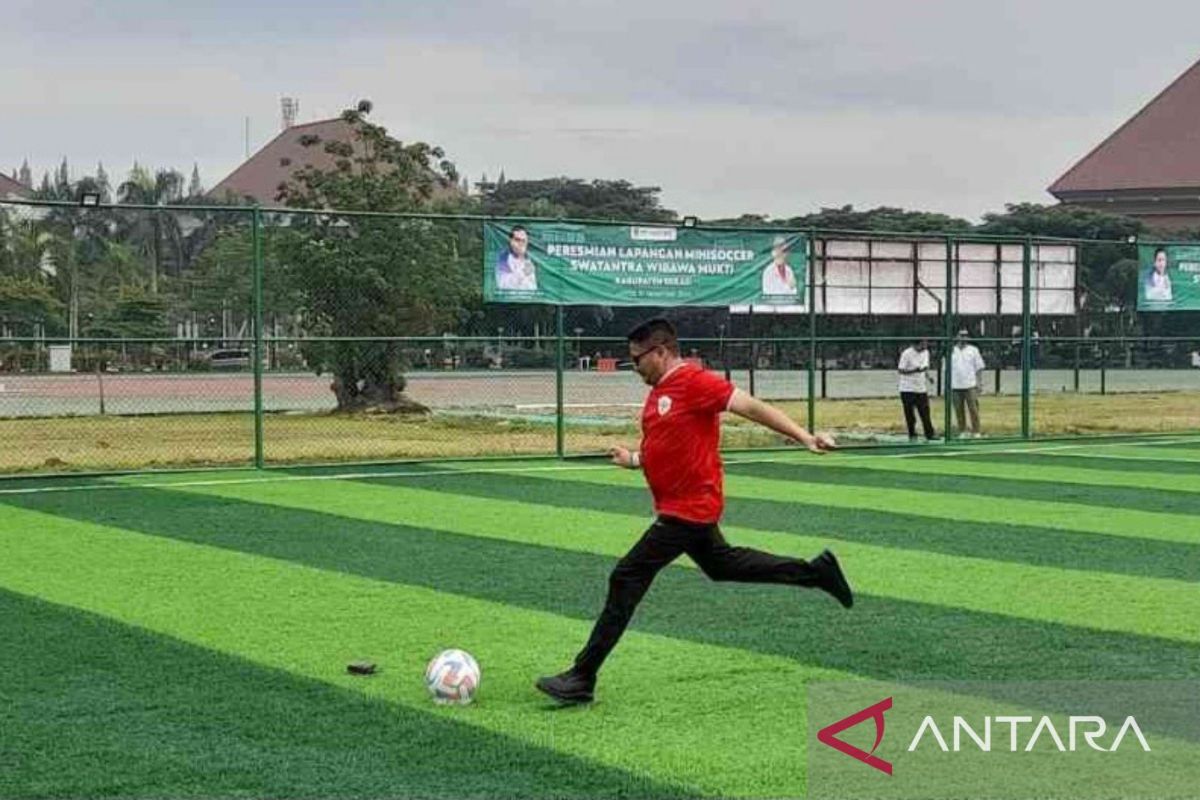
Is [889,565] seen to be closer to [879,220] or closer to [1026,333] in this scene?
[1026,333]

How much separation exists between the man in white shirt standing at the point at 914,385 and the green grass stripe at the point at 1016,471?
2.05 meters

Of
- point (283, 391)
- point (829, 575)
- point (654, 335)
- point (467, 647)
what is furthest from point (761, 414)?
point (283, 391)

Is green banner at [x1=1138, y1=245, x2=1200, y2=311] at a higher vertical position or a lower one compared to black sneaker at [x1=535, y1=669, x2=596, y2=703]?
Result: higher

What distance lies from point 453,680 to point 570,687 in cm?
53

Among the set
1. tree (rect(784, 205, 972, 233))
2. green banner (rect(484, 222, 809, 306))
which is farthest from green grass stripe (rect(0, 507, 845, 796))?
tree (rect(784, 205, 972, 233))

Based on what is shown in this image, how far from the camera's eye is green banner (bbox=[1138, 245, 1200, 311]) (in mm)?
26719

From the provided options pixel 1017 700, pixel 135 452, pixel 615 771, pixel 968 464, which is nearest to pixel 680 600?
pixel 1017 700

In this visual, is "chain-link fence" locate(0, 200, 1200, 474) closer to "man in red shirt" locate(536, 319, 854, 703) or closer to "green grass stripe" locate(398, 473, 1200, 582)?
"green grass stripe" locate(398, 473, 1200, 582)

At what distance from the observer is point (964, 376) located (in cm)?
2459

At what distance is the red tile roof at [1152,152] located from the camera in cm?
9938

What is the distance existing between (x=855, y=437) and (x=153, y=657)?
17705mm

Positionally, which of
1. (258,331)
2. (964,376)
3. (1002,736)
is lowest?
(1002,736)

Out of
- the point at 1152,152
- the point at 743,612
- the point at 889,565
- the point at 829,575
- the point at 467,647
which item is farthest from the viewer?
the point at 1152,152

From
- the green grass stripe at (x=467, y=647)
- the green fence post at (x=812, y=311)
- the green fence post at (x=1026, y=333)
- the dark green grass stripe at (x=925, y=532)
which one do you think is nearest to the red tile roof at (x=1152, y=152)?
the green fence post at (x=1026, y=333)
